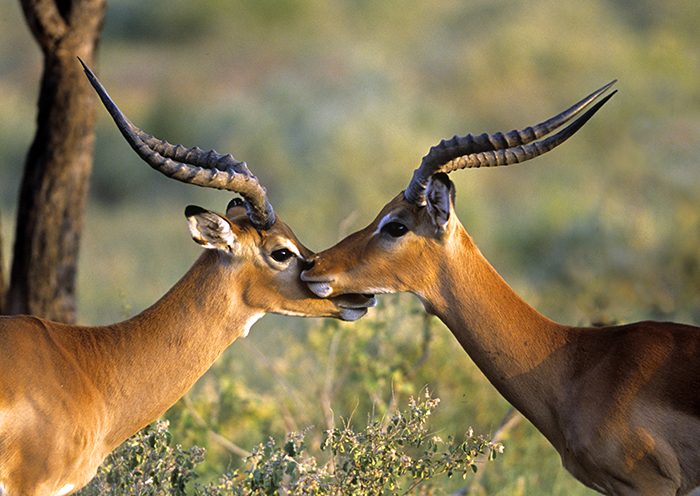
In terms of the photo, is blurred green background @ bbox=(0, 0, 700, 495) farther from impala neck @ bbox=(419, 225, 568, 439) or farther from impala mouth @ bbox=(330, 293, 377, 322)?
impala neck @ bbox=(419, 225, 568, 439)

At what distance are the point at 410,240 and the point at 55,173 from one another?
3.95 metres

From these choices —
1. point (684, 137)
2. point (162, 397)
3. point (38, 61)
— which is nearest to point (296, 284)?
point (162, 397)

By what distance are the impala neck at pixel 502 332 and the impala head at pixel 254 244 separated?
0.62m

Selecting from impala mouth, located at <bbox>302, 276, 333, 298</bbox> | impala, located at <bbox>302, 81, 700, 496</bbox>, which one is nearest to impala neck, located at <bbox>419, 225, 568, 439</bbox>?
impala, located at <bbox>302, 81, 700, 496</bbox>

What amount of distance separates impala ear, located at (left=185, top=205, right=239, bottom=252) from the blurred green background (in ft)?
4.21

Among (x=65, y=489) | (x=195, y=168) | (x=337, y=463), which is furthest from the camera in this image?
(x=337, y=463)

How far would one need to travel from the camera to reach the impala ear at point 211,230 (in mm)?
4484

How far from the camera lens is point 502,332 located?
4.47 meters

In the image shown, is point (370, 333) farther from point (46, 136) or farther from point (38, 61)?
point (38, 61)

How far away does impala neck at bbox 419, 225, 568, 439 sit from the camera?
440cm

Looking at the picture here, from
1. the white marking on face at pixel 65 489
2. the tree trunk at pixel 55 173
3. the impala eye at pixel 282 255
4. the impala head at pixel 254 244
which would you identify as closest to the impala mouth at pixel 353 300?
the impala head at pixel 254 244

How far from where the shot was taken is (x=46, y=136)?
714cm

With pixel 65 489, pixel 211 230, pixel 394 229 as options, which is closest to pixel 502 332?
pixel 394 229

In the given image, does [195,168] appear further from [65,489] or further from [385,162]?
[385,162]
